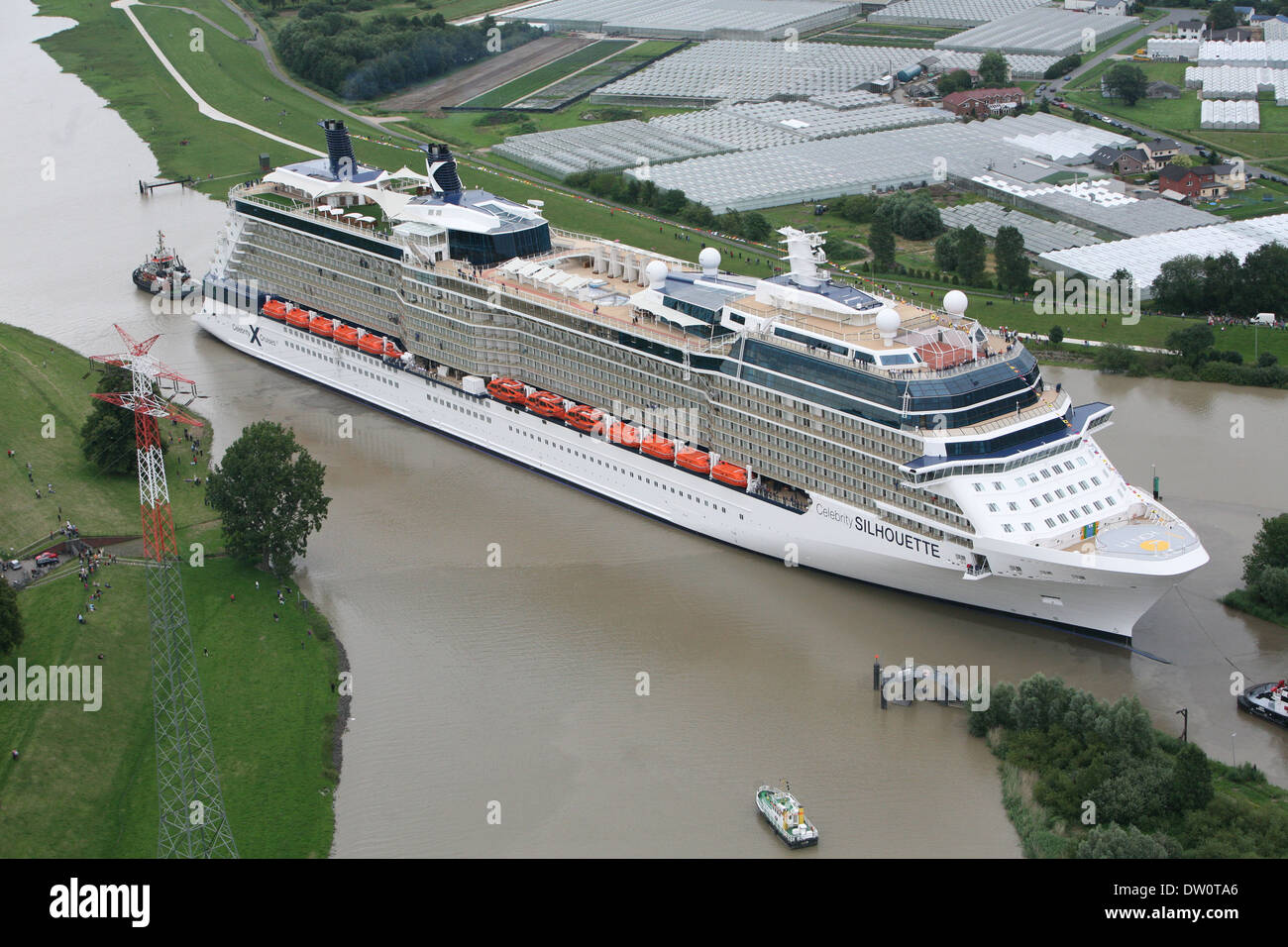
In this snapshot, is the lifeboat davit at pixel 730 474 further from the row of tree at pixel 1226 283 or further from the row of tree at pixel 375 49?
the row of tree at pixel 375 49

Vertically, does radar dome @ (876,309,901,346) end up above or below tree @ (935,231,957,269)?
above

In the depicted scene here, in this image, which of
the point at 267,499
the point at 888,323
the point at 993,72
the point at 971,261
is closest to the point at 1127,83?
the point at 993,72

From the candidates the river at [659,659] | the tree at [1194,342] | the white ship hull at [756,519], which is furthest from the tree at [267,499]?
the tree at [1194,342]

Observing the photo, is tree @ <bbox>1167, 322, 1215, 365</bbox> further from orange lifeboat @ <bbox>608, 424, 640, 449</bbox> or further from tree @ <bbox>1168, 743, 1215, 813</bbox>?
tree @ <bbox>1168, 743, 1215, 813</bbox>

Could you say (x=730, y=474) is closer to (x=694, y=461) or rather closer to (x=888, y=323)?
(x=694, y=461)

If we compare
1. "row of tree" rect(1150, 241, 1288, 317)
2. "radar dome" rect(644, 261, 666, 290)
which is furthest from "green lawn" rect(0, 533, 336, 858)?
"row of tree" rect(1150, 241, 1288, 317)

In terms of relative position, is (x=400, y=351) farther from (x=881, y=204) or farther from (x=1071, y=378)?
(x=881, y=204)

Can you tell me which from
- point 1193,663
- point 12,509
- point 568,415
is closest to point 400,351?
point 568,415
